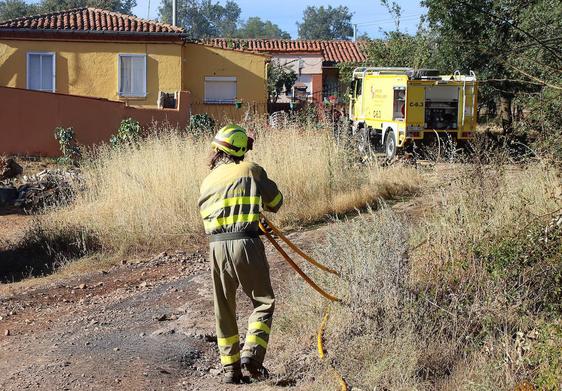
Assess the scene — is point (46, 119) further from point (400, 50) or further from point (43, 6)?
point (43, 6)

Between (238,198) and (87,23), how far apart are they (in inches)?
1046

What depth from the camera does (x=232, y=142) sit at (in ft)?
21.1

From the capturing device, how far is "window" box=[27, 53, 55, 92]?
31.0 m

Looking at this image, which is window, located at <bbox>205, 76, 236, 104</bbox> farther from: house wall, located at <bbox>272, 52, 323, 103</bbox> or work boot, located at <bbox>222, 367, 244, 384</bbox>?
work boot, located at <bbox>222, 367, 244, 384</bbox>

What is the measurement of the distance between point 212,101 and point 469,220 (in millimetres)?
25029

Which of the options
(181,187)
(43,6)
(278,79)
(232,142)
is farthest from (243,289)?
(43,6)

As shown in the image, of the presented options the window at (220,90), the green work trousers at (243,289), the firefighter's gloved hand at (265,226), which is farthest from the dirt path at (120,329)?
the window at (220,90)

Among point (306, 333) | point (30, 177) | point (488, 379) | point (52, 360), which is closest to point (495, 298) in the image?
point (488, 379)

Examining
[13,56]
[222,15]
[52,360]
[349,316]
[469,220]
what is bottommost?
[52,360]

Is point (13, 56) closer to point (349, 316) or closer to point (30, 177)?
point (30, 177)

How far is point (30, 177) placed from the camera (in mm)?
19891

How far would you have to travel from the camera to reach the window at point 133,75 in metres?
31.2

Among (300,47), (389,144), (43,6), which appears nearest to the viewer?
(389,144)

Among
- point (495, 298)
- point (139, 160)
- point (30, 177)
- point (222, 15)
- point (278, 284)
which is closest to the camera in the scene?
point (495, 298)
